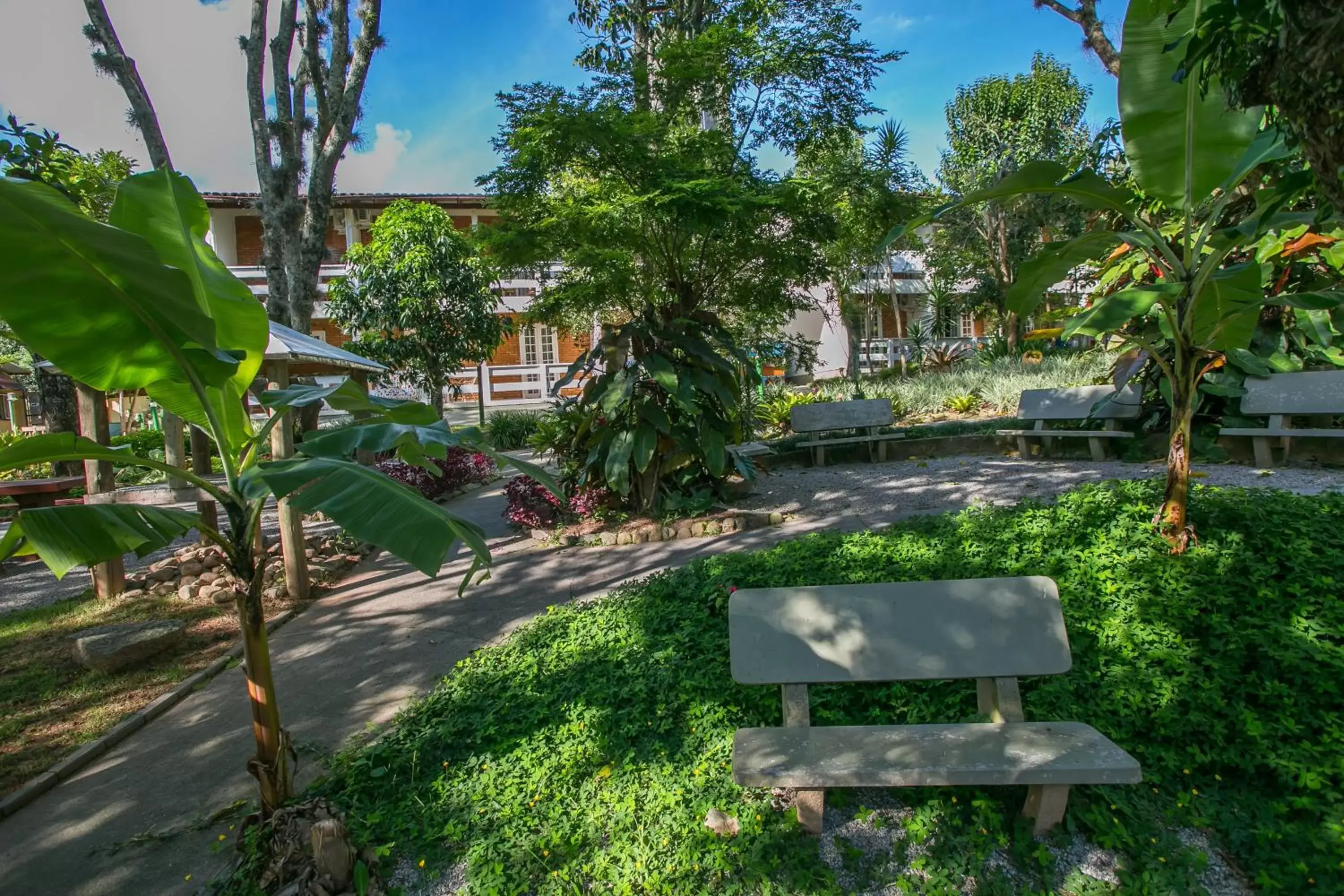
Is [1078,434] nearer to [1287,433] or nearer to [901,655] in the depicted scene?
[1287,433]

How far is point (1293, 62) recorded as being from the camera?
1.92 meters

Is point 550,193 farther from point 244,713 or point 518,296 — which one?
point 518,296

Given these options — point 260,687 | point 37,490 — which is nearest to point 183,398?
point 260,687

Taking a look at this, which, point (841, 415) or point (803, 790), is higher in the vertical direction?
point (841, 415)

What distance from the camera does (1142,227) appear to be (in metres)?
3.62

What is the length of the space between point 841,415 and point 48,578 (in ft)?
34.7

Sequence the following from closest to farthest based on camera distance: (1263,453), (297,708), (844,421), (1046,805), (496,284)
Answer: (1046,805), (297,708), (1263,453), (844,421), (496,284)

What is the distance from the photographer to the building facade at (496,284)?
22.5 meters

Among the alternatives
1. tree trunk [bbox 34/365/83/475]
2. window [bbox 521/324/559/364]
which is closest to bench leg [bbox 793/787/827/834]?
tree trunk [bbox 34/365/83/475]

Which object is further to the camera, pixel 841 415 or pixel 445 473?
pixel 445 473

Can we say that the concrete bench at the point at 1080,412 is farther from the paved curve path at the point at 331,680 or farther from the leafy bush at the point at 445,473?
the leafy bush at the point at 445,473

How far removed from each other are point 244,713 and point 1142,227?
18.7 ft

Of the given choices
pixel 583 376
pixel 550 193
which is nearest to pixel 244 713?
pixel 583 376

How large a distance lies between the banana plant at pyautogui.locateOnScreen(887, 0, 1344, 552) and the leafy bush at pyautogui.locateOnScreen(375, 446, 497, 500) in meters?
7.91
